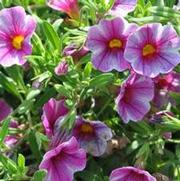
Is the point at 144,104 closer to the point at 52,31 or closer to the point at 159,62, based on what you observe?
the point at 159,62

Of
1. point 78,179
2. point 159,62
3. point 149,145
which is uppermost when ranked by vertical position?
point 159,62

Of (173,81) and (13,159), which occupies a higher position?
(173,81)

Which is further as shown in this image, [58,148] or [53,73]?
[53,73]

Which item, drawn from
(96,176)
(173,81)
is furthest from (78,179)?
(173,81)

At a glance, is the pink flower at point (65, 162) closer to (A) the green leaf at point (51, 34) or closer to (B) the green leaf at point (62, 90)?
(B) the green leaf at point (62, 90)

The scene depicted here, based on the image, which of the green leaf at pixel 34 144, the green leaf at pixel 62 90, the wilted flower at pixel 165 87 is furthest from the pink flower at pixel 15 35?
the wilted flower at pixel 165 87

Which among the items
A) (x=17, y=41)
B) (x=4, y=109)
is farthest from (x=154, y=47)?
(x=4, y=109)
